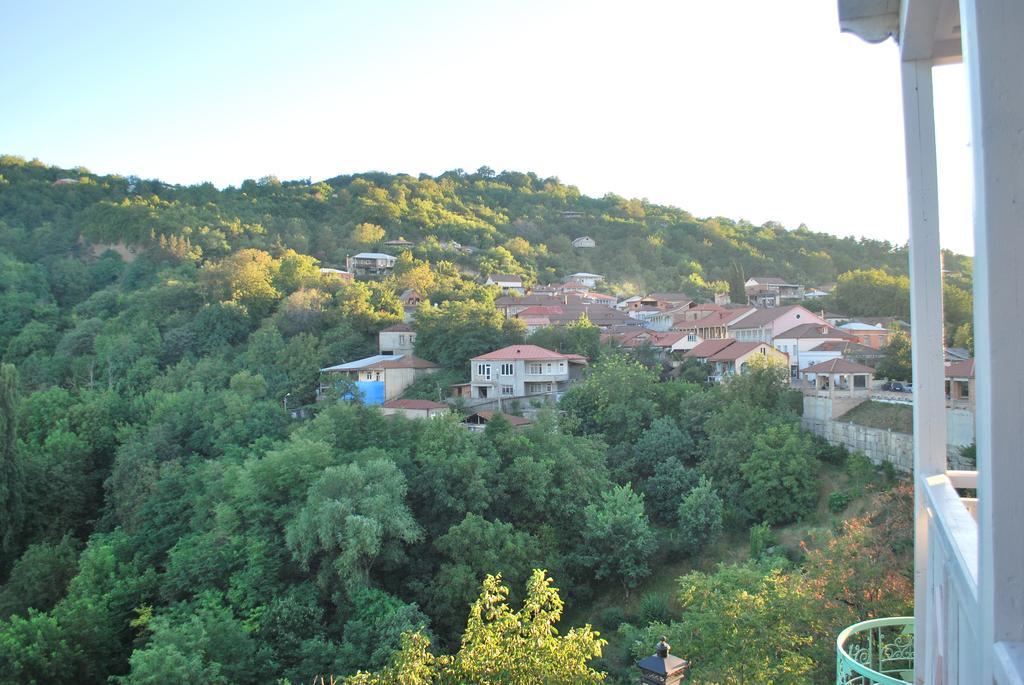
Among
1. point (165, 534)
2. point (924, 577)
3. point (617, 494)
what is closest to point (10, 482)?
point (165, 534)

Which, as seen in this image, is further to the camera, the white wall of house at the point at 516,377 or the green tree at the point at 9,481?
the white wall of house at the point at 516,377

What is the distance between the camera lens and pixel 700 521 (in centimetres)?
1877

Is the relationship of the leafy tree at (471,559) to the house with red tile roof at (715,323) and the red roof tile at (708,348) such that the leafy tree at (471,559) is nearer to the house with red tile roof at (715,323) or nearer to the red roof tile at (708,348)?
the red roof tile at (708,348)

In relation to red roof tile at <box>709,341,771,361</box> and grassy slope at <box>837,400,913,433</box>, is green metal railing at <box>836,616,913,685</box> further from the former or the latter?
red roof tile at <box>709,341,771,361</box>

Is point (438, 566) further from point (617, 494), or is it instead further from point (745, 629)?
point (745, 629)

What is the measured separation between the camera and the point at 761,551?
17.4 metres

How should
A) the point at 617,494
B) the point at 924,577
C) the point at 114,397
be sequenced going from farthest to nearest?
the point at 114,397 < the point at 617,494 < the point at 924,577

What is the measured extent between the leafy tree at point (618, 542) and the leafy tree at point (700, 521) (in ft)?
3.01

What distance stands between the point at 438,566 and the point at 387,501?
2109 millimetres

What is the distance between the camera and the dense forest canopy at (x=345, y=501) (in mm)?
12906

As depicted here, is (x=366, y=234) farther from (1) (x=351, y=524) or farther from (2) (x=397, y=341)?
(1) (x=351, y=524)

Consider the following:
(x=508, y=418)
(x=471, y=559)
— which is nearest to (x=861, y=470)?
(x=508, y=418)

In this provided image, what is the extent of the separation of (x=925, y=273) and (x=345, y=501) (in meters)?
16.1

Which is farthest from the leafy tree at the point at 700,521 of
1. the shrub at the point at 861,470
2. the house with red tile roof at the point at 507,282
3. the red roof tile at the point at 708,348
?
the house with red tile roof at the point at 507,282
